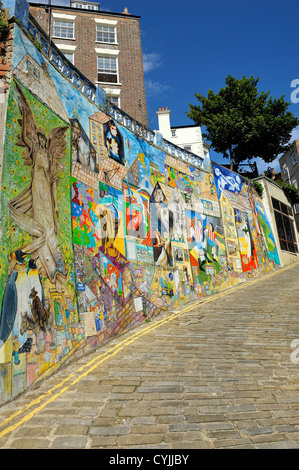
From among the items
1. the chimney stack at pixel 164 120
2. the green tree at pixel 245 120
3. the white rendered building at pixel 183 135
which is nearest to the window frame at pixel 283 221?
the green tree at pixel 245 120

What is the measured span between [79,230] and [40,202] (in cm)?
154

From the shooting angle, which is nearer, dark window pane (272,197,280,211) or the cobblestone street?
the cobblestone street

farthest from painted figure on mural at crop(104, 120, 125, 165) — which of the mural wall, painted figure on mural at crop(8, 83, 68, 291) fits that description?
painted figure on mural at crop(8, 83, 68, 291)

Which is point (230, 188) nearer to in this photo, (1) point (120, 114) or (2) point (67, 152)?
(1) point (120, 114)

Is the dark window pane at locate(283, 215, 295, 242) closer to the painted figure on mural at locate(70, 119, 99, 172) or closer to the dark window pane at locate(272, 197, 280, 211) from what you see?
the dark window pane at locate(272, 197, 280, 211)

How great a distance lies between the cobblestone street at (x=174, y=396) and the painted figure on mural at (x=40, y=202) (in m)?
2.26

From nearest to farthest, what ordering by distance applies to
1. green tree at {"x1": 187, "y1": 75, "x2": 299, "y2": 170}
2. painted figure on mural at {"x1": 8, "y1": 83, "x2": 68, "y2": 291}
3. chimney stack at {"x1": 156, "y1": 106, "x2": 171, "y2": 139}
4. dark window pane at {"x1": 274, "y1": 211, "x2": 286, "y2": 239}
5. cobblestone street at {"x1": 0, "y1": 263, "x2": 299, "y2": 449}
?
cobblestone street at {"x1": 0, "y1": 263, "x2": 299, "y2": 449}
painted figure on mural at {"x1": 8, "y1": 83, "x2": 68, "y2": 291}
dark window pane at {"x1": 274, "y1": 211, "x2": 286, "y2": 239}
green tree at {"x1": 187, "y1": 75, "x2": 299, "y2": 170}
chimney stack at {"x1": 156, "y1": 106, "x2": 171, "y2": 139}

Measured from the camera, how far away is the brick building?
69.9ft

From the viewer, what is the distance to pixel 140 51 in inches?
903

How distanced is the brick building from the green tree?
7.79 meters

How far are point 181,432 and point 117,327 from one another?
4.97m

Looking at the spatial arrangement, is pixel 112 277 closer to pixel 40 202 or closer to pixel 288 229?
pixel 40 202

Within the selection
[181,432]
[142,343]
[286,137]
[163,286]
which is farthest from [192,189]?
[286,137]

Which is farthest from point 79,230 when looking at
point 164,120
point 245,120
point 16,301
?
point 164,120
